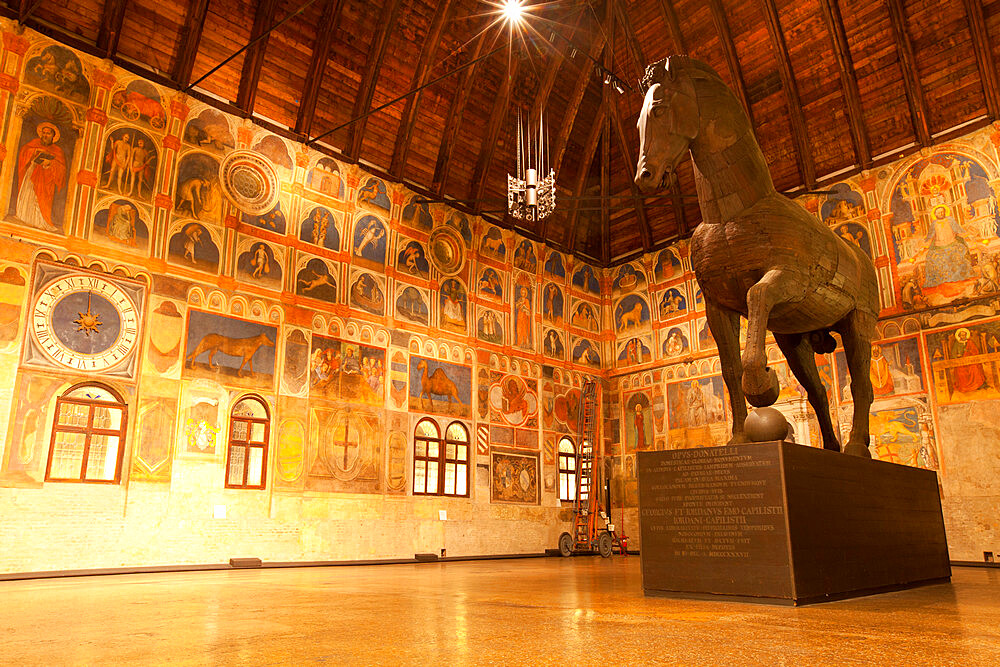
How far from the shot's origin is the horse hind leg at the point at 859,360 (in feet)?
21.3

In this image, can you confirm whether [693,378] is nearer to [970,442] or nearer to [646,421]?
[646,421]

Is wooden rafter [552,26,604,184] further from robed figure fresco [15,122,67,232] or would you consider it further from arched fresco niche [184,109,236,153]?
robed figure fresco [15,122,67,232]

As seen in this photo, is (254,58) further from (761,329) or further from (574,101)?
(761,329)

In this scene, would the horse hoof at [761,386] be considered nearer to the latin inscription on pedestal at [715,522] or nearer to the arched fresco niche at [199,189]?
the latin inscription on pedestal at [715,522]

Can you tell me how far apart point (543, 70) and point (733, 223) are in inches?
547

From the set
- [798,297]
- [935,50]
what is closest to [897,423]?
[935,50]

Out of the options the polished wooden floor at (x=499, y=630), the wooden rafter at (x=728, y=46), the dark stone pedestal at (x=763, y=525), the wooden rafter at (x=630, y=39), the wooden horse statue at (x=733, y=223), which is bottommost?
the polished wooden floor at (x=499, y=630)

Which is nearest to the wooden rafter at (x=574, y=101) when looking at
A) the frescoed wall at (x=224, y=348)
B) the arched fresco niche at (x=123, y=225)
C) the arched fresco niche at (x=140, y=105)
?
the frescoed wall at (x=224, y=348)

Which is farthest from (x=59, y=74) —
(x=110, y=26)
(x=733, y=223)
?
(x=733, y=223)

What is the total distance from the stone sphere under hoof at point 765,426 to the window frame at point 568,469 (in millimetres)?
13463

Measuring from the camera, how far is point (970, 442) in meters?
13.8

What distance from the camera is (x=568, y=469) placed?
18.8 meters

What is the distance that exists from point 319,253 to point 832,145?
1267 centimetres

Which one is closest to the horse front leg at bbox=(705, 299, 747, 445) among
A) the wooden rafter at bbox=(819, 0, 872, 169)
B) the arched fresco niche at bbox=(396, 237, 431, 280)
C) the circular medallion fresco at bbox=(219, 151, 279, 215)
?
the circular medallion fresco at bbox=(219, 151, 279, 215)
